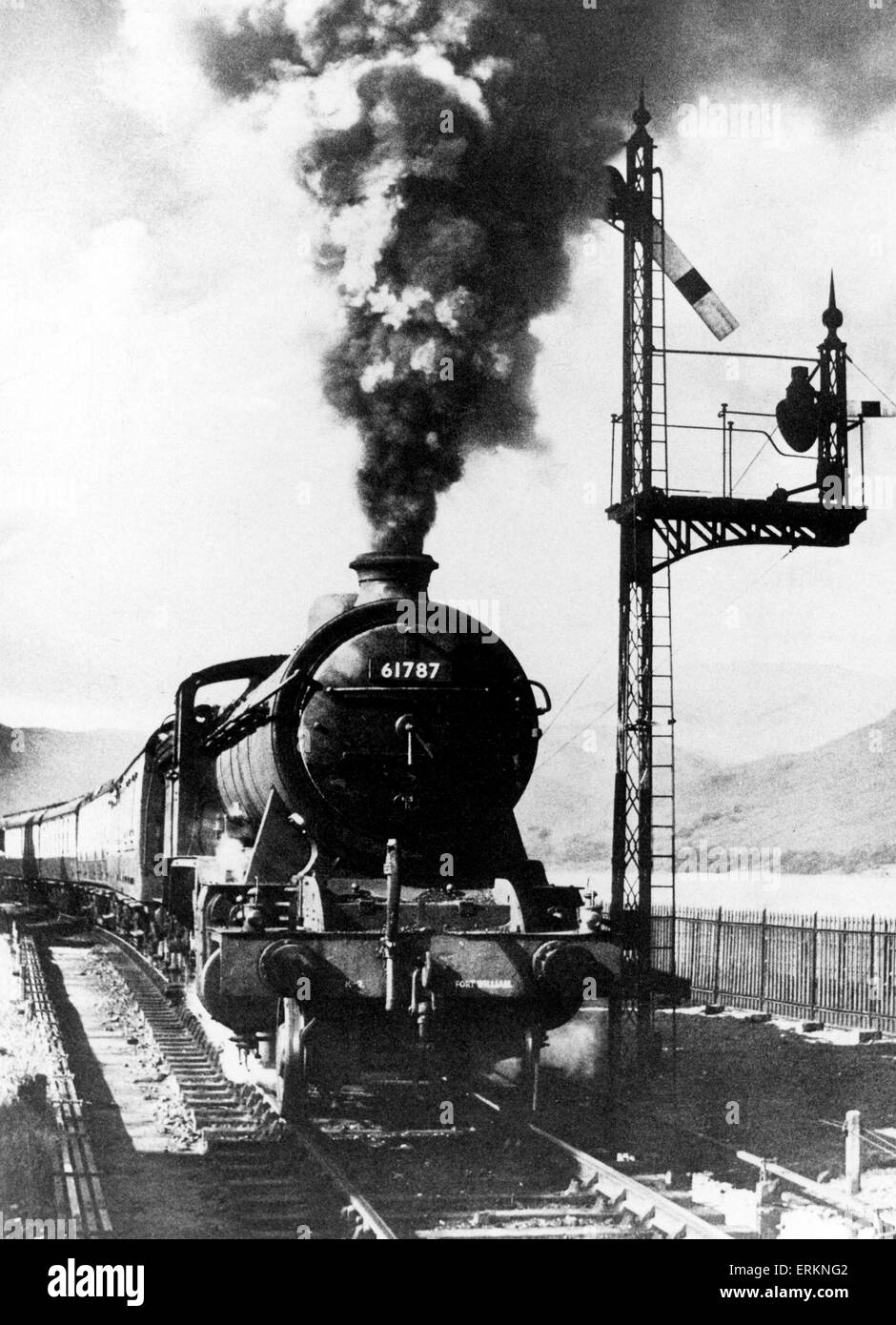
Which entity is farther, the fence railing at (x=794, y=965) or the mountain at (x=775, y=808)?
the mountain at (x=775, y=808)

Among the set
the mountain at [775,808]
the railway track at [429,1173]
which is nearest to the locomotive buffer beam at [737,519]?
the railway track at [429,1173]

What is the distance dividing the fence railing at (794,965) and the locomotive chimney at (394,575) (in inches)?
265

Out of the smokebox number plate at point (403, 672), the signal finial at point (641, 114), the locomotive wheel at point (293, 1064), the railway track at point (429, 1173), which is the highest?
the signal finial at point (641, 114)

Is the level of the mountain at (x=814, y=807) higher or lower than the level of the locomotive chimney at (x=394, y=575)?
lower

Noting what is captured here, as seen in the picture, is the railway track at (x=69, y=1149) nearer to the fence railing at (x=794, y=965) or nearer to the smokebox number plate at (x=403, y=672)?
the smokebox number plate at (x=403, y=672)

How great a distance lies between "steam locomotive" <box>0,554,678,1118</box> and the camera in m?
8.84

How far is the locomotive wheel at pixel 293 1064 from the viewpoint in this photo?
881 centimetres

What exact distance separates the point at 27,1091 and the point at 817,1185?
498cm

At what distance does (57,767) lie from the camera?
77.2 metres

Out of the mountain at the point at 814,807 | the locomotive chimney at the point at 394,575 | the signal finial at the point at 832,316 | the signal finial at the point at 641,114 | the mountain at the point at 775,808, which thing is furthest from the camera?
the mountain at the point at 775,808

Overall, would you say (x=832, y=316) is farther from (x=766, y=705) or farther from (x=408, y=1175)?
(x=766, y=705)

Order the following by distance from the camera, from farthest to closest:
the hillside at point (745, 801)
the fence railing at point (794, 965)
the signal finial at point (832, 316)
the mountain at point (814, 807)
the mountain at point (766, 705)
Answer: the mountain at point (766, 705) < the hillside at point (745, 801) < the mountain at point (814, 807) < the fence railing at point (794, 965) < the signal finial at point (832, 316)

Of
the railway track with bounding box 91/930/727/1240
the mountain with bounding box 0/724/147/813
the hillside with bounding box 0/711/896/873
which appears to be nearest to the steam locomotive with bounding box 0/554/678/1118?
the railway track with bounding box 91/930/727/1240
